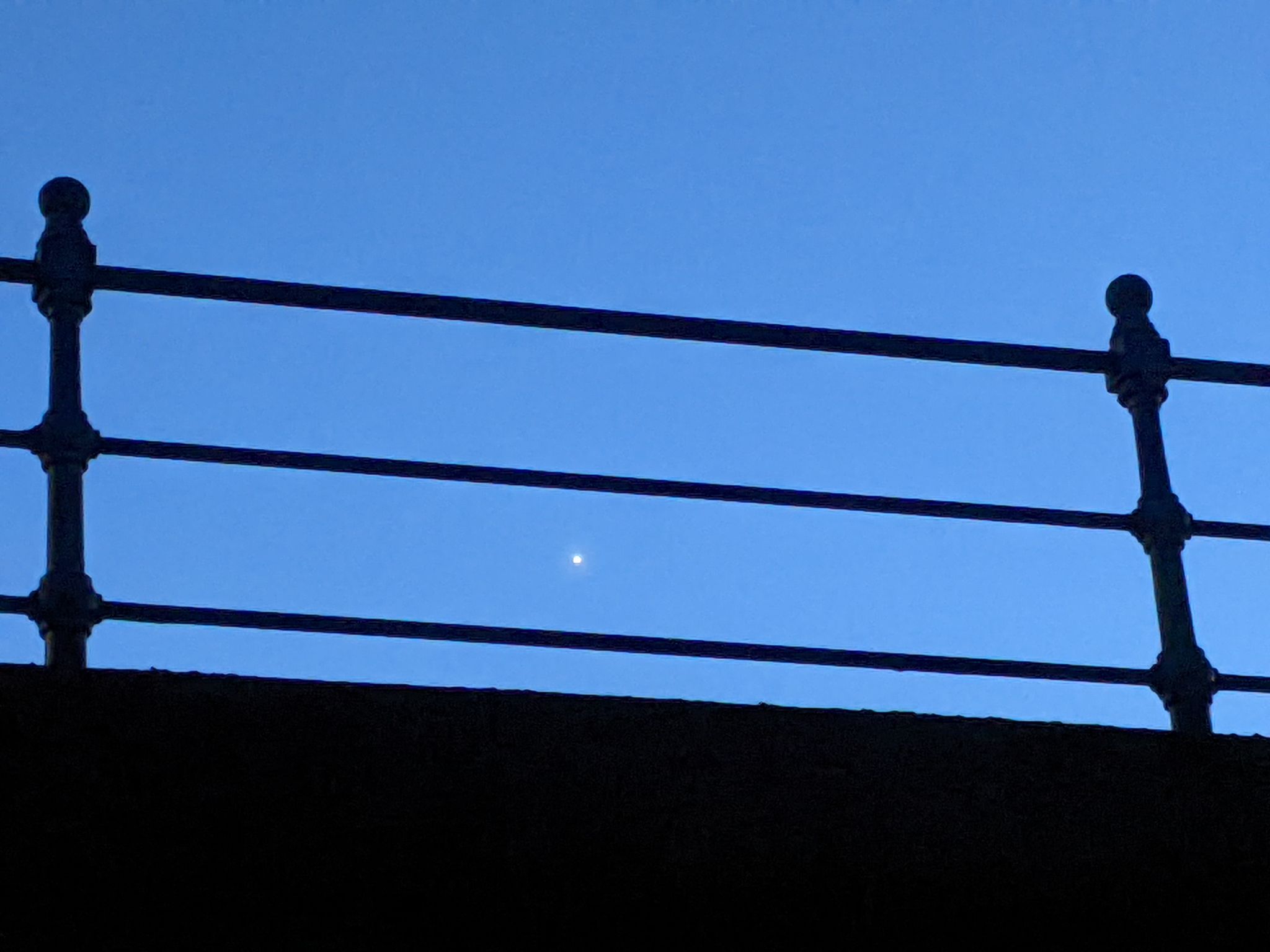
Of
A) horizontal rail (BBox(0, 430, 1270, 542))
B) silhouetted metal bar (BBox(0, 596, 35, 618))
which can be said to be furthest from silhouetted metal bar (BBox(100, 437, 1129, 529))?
silhouetted metal bar (BBox(0, 596, 35, 618))

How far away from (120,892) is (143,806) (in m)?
0.12

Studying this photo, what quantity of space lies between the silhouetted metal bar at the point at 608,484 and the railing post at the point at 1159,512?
0.28 ft

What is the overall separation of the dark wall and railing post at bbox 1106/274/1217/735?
29 centimetres

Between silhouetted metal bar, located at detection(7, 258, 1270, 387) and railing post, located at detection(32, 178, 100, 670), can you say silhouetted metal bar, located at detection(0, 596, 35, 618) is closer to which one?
railing post, located at detection(32, 178, 100, 670)

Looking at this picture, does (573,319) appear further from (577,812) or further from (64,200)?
(577,812)

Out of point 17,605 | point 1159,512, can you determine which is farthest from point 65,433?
point 1159,512

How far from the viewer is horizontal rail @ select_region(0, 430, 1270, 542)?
Answer: 3.24 m

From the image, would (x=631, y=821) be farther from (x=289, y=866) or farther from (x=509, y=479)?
(x=509, y=479)

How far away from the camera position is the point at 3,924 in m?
2.51

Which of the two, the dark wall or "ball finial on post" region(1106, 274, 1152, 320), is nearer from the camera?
the dark wall

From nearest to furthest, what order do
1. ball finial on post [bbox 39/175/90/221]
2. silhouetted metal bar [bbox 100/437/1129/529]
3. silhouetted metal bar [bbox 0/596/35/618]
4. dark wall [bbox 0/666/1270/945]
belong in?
dark wall [bbox 0/666/1270/945], silhouetted metal bar [bbox 0/596/35/618], silhouetted metal bar [bbox 100/437/1129/529], ball finial on post [bbox 39/175/90/221]

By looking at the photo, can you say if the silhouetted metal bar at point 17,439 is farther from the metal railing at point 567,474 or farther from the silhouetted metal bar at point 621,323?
the silhouetted metal bar at point 621,323

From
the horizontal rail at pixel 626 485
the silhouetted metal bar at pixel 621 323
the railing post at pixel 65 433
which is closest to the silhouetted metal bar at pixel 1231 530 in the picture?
the horizontal rail at pixel 626 485

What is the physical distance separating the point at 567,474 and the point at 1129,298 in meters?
1.29
